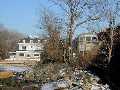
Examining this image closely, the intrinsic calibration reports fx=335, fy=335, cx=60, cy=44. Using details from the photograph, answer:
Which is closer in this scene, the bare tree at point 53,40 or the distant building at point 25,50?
the bare tree at point 53,40

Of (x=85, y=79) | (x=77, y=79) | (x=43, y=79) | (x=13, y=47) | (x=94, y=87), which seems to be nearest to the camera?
(x=94, y=87)

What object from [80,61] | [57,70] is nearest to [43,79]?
[57,70]

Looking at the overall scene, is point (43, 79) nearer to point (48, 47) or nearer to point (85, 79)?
point (85, 79)

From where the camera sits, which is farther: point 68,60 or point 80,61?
point 80,61

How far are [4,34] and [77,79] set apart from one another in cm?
8007

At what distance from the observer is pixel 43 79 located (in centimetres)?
2094

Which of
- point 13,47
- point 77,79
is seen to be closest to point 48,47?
point 77,79

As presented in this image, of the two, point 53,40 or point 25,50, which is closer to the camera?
point 53,40

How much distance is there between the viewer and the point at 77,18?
22234 millimetres

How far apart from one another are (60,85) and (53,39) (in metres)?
15.1

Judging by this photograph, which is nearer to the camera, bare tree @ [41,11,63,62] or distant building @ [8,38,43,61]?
bare tree @ [41,11,63,62]

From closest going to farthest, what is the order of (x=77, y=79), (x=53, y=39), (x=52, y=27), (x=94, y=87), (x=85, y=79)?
1. (x=94, y=87)
2. (x=85, y=79)
3. (x=77, y=79)
4. (x=53, y=39)
5. (x=52, y=27)

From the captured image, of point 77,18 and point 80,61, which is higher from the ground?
point 77,18

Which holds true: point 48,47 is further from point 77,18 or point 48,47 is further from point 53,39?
point 77,18
